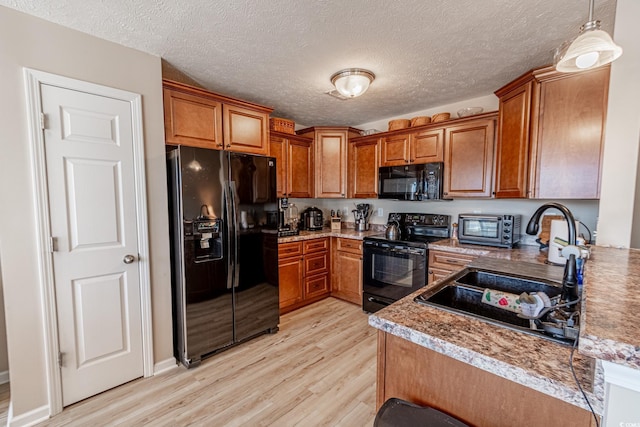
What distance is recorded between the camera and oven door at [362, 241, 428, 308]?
9.21 feet

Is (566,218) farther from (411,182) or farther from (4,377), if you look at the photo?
(4,377)

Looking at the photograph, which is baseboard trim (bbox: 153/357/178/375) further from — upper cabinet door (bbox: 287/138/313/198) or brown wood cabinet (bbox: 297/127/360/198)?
brown wood cabinet (bbox: 297/127/360/198)

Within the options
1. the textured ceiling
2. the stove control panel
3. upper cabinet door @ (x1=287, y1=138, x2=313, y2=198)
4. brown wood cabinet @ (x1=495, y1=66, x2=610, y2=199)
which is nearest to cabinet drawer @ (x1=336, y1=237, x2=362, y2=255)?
the stove control panel

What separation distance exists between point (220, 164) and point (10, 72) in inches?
48.8

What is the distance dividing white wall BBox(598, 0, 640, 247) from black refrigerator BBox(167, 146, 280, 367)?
7.87 feet

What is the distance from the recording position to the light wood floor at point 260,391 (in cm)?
172

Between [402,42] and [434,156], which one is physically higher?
[402,42]

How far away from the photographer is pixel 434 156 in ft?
9.88

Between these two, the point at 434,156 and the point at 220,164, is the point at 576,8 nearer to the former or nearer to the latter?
the point at 434,156

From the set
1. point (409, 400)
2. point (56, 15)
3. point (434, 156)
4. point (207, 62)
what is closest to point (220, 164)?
point (207, 62)

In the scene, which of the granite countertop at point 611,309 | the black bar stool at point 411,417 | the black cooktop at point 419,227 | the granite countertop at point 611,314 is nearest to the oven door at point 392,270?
the black cooktop at point 419,227

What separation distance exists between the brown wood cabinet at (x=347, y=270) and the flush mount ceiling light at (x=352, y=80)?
1.74 metres

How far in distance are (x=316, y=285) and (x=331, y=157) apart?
1.71 meters

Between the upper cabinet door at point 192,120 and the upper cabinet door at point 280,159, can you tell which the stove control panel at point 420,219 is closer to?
the upper cabinet door at point 280,159
